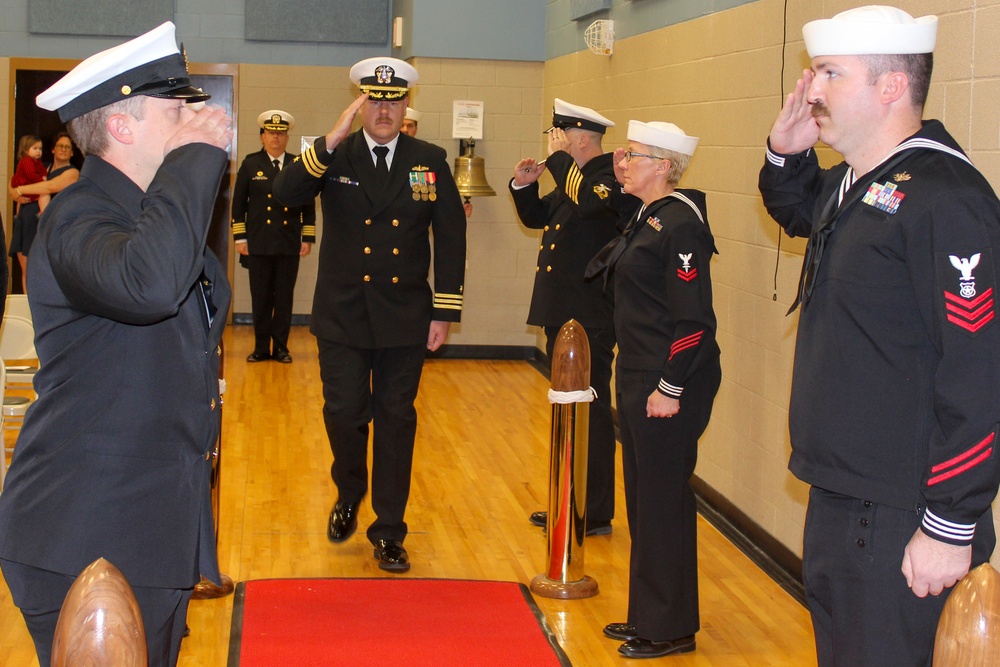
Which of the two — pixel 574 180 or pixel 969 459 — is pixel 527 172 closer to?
pixel 574 180

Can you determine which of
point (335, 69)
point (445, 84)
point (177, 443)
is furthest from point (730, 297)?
point (335, 69)

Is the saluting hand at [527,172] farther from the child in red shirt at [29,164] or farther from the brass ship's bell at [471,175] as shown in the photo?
the child in red shirt at [29,164]

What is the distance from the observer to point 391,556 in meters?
4.30

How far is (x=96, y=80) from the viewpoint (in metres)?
1.85

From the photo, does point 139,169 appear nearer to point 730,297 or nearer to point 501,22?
point 730,297

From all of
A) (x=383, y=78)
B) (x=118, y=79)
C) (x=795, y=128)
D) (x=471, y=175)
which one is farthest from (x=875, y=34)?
(x=471, y=175)

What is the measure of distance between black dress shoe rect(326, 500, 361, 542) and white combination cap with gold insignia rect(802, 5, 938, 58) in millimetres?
3001

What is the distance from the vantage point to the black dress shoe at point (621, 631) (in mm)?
3611

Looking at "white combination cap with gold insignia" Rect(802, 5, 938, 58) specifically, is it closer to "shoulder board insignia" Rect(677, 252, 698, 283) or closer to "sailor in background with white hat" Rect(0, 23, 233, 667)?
"sailor in background with white hat" Rect(0, 23, 233, 667)

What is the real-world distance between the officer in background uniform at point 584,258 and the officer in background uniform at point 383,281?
2.13 feet

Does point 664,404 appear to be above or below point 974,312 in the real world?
below

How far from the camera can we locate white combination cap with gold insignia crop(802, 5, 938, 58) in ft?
6.61

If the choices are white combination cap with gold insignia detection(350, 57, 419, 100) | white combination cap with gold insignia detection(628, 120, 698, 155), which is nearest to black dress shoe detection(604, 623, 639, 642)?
white combination cap with gold insignia detection(628, 120, 698, 155)

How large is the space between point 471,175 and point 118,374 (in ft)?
22.3
